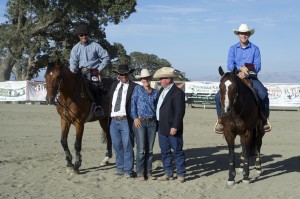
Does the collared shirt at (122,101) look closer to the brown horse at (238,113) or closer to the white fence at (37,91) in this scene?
the brown horse at (238,113)

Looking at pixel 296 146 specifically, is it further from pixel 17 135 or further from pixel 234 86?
pixel 17 135

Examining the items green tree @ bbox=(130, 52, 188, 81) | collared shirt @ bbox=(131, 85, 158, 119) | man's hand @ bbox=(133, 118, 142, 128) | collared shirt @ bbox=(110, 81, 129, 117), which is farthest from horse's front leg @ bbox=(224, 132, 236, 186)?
green tree @ bbox=(130, 52, 188, 81)

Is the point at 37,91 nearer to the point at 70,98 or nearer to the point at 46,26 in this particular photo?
the point at 46,26

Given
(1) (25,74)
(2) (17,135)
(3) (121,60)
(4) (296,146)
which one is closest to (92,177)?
(2) (17,135)

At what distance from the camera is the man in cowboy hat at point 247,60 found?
8.59 meters

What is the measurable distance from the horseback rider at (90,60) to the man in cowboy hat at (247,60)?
2.68 m

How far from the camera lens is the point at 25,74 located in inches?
1615

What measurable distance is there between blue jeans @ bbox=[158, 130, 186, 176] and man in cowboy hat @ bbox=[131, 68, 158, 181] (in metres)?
0.25

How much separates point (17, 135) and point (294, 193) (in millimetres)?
9614

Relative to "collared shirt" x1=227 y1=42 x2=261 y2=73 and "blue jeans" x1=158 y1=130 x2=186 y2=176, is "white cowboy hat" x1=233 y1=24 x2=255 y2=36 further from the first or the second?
"blue jeans" x1=158 y1=130 x2=186 y2=176

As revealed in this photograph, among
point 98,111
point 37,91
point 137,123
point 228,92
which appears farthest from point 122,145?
point 37,91

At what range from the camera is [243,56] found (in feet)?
29.1

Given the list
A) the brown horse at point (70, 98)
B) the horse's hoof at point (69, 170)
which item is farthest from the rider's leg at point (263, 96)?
the horse's hoof at point (69, 170)

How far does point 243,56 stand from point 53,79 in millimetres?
3912
